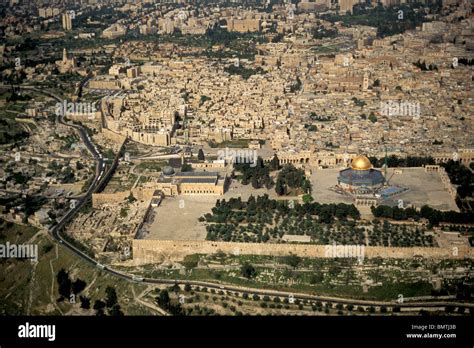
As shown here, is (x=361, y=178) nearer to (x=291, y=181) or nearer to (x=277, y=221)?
(x=291, y=181)

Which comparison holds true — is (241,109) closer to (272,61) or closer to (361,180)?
(361,180)

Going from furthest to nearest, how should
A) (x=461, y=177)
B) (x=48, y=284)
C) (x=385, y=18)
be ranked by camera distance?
1. (x=385, y=18)
2. (x=461, y=177)
3. (x=48, y=284)

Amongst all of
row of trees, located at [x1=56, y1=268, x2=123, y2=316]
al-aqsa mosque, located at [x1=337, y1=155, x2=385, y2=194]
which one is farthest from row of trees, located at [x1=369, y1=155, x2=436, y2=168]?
row of trees, located at [x1=56, y1=268, x2=123, y2=316]

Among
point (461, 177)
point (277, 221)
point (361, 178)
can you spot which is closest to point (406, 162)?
point (461, 177)

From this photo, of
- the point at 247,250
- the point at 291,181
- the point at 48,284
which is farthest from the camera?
the point at 291,181

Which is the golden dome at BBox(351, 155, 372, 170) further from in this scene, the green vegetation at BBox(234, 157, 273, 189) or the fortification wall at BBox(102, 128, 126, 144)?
the fortification wall at BBox(102, 128, 126, 144)

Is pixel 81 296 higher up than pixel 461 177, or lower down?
lower down

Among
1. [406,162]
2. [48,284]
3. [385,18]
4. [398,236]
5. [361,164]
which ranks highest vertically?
[385,18]

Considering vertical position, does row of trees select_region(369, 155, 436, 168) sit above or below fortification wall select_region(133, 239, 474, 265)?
above
